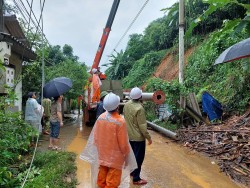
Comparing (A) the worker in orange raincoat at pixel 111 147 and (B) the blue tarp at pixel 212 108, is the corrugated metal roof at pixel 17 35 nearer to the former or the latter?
(A) the worker in orange raincoat at pixel 111 147

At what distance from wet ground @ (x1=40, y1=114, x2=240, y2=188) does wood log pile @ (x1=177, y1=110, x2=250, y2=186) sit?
251 mm

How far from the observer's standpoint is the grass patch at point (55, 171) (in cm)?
470

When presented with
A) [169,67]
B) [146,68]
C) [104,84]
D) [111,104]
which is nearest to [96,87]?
[104,84]

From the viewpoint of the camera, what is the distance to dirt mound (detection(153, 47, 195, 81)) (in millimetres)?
23438

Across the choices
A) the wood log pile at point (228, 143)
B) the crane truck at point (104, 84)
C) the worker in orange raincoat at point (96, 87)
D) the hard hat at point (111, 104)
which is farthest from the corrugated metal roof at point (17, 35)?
the wood log pile at point (228, 143)

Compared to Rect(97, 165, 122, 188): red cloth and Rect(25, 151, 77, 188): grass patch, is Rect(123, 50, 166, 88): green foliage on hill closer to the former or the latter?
Rect(25, 151, 77, 188): grass patch

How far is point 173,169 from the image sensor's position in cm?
646

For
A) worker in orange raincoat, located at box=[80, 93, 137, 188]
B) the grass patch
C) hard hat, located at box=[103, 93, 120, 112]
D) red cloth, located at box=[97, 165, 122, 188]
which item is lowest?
the grass patch

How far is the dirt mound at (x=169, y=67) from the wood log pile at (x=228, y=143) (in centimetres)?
1409

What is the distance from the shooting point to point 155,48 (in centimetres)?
3061

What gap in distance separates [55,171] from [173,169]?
2.76 meters

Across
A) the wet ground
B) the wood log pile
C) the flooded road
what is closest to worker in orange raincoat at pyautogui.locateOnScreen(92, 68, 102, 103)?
the wet ground

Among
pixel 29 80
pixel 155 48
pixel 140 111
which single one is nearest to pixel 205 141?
pixel 140 111

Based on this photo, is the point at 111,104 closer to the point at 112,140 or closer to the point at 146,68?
the point at 112,140
